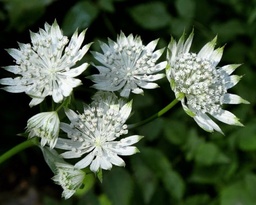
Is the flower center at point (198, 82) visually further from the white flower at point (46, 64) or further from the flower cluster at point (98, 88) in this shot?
the white flower at point (46, 64)

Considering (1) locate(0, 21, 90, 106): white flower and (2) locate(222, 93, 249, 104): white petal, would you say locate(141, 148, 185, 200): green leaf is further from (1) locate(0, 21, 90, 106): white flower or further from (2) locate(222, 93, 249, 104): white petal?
(1) locate(0, 21, 90, 106): white flower

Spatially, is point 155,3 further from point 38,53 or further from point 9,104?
point 38,53

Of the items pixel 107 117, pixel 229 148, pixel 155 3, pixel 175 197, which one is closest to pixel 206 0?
pixel 155 3

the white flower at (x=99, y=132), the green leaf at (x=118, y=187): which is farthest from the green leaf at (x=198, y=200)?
the white flower at (x=99, y=132)

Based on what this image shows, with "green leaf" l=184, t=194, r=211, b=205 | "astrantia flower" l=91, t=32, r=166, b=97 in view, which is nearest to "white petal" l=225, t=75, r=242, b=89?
"astrantia flower" l=91, t=32, r=166, b=97

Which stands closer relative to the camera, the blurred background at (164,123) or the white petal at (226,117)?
the white petal at (226,117)

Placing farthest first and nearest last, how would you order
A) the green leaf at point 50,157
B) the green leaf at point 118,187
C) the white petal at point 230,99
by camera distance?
1. the green leaf at point 118,187
2. the white petal at point 230,99
3. the green leaf at point 50,157
